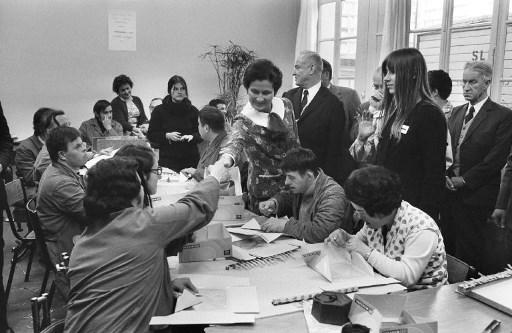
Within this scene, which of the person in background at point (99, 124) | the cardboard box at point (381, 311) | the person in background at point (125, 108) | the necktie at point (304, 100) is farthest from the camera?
the person in background at point (125, 108)

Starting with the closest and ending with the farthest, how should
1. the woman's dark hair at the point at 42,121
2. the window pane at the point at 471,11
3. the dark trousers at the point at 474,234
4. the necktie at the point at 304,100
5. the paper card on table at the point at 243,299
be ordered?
1. the paper card on table at the point at 243,299
2. the dark trousers at the point at 474,234
3. the necktie at the point at 304,100
4. the woman's dark hair at the point at 42,121
5. the window pane at the point at 471,11

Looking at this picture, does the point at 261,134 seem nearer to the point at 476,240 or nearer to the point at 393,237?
the point at 393,237

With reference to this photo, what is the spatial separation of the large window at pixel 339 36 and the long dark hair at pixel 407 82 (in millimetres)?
4707

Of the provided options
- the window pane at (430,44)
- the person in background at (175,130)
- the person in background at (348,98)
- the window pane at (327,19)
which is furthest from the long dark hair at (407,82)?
the window pane at (327,19)

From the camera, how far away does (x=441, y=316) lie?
161 cm

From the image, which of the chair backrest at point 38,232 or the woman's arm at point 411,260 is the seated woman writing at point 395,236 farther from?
the chair backrest at point 38,232

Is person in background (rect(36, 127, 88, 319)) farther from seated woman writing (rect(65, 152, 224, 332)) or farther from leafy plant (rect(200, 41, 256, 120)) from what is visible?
leafy plant (rect(200, 41, 256, 120))

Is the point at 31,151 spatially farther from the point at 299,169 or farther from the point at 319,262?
the point at 319,262

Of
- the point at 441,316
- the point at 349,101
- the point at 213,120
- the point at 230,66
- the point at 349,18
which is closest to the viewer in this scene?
the point at 441,316

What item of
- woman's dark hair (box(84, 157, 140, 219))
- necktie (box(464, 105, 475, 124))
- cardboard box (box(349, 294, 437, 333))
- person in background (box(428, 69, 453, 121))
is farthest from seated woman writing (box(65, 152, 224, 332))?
person in background (box(428, 69, 453, 121))

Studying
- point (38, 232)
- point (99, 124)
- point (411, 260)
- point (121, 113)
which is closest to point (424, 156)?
point (411, 260)

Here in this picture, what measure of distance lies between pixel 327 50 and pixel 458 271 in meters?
6.23

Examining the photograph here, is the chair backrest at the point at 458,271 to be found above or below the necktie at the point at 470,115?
below

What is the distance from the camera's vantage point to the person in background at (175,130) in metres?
5.17
